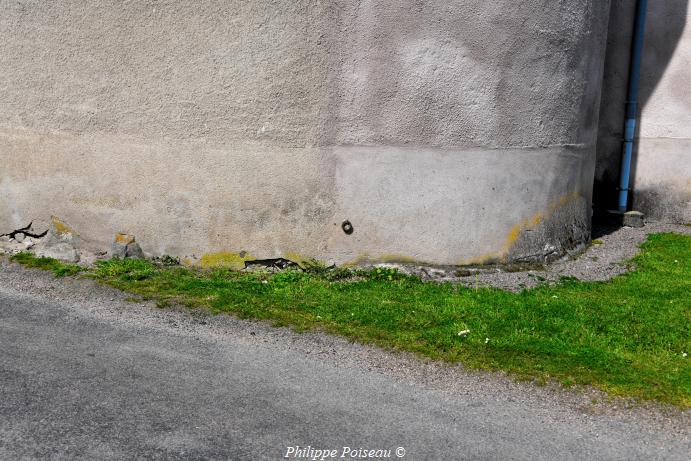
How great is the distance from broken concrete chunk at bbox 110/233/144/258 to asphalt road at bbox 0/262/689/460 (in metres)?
2.06

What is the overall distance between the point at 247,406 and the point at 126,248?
13.6 ft

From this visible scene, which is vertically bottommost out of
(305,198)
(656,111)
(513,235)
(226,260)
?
(226,260)

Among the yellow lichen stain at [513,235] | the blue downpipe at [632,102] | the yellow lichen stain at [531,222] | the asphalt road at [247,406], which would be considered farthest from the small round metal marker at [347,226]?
the blue downpipe at [632,102]

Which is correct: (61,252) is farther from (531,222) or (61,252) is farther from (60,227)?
(531,222)

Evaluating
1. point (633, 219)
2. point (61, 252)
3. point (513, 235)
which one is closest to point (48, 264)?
point (61, 252)

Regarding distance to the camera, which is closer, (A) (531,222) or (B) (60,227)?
(A) (531,222)

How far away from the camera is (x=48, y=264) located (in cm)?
786

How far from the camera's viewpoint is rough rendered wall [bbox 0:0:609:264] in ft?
24.8

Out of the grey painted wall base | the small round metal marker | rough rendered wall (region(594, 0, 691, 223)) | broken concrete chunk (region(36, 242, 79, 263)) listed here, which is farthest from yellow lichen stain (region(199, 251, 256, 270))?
rough rendered wall (region(594, 0, 691, 223))

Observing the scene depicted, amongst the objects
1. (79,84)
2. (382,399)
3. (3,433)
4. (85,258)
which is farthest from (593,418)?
(79,84)

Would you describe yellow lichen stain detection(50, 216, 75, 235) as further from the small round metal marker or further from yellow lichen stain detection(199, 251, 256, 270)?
the small round metal marker

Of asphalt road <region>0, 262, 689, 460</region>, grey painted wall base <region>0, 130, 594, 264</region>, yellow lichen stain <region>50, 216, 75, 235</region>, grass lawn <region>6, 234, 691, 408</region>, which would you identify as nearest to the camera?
asphalt road <region>0, 262, 689, 460</region>

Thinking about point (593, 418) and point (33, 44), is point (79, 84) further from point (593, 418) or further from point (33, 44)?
point (593, 418)

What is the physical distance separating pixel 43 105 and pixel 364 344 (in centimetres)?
528
